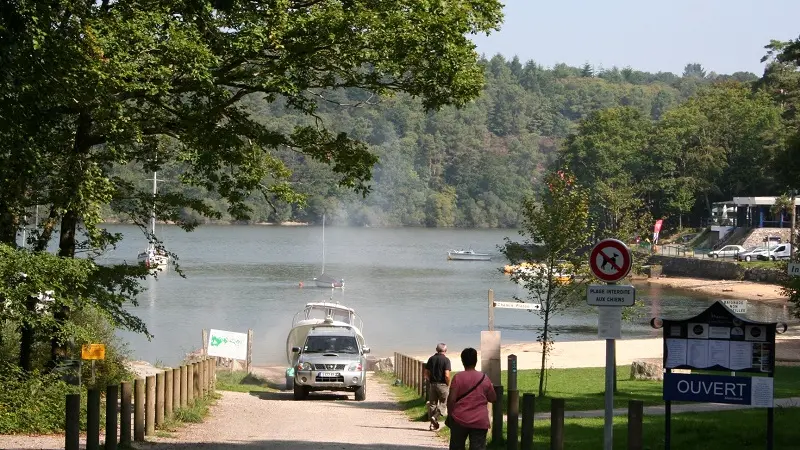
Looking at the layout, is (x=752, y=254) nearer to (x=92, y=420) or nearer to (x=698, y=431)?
(x=698, y=431)

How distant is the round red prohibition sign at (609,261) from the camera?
12.2m

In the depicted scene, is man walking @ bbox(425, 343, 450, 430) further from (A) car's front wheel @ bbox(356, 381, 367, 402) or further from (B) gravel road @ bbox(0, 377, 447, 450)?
(A) car's front wheel @ bbox(356, 381, 367, 402)

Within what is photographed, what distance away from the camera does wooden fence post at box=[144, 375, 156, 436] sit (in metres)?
16.7

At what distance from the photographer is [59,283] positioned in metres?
17.0

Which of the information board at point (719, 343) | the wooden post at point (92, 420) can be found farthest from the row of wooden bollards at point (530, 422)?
the wooden post at point (92, 420)

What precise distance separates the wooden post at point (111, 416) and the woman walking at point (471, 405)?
13.4 feet

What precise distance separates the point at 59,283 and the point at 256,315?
50.2 m

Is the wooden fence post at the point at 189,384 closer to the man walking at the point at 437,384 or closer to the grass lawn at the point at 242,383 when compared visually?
the man walking at the point at 437,384

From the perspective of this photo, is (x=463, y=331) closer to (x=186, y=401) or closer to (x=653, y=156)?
(x=186, y=401)

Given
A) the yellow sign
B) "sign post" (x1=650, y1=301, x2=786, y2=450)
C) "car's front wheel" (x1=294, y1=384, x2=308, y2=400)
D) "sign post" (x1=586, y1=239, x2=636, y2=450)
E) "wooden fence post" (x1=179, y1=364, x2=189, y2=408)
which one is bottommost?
"car's front wheel" (x1=294, y1=384, x2=308, y2=400)

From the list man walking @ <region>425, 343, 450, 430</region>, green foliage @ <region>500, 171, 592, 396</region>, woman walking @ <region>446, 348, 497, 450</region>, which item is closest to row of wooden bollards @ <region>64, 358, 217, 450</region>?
woman walking @ <region>446, 348, 497, 450</region>

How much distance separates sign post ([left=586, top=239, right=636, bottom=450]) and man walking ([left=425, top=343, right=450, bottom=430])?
716 centimetres

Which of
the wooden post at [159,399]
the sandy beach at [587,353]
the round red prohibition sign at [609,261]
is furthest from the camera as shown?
the sandy beach at [587,353]

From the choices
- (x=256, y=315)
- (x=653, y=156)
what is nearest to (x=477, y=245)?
(x=653, y=156)
